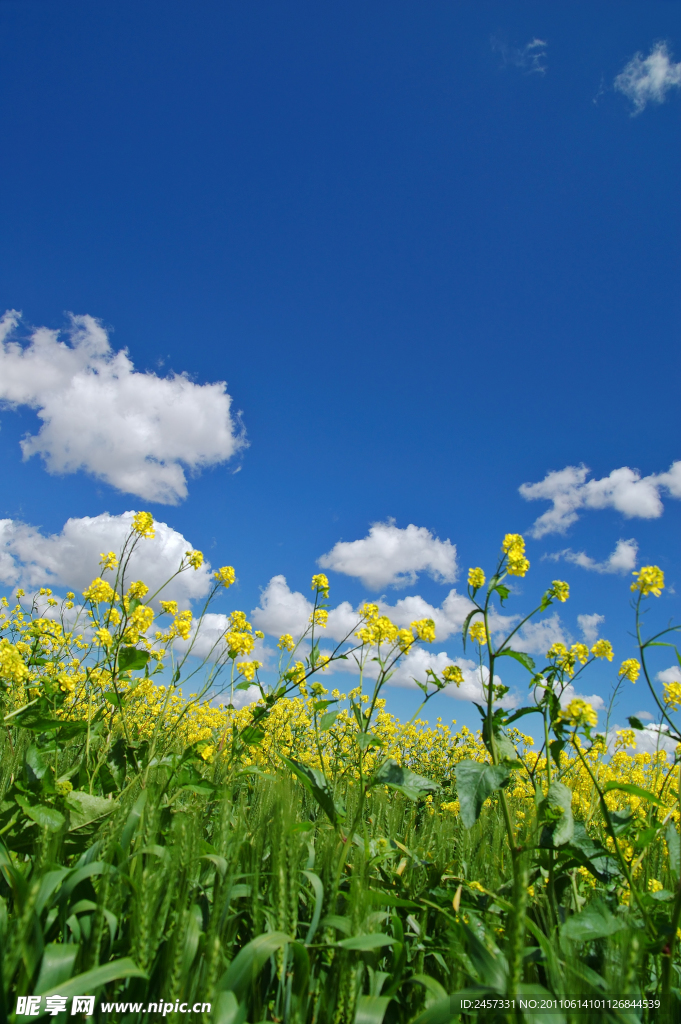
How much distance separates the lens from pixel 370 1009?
1280 millimetres

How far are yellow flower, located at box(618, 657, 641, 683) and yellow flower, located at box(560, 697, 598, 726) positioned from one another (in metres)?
1.06

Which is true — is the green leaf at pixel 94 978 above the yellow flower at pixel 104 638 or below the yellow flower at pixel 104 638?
below

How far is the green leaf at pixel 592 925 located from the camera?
5.09 feet

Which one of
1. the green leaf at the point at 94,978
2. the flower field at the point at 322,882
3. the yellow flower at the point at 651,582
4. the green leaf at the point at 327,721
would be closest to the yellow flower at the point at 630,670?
the flower field at the point at 322,882

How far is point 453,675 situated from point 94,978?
5.61 ft

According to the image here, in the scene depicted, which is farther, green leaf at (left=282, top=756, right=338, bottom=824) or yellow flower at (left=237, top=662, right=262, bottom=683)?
yellow flower at (left=237, top=662, right=262, bottom=683)

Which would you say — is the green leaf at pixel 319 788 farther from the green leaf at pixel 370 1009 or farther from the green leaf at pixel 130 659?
the green leaf at pixel 130 659

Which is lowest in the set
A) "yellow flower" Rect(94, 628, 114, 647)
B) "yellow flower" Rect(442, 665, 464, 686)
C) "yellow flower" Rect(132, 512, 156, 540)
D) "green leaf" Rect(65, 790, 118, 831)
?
"green leaf" Rect(65, 790, 118, 831)

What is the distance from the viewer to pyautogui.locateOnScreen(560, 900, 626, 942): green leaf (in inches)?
61.1

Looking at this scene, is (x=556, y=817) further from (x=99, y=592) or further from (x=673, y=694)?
(x=99, y=592)

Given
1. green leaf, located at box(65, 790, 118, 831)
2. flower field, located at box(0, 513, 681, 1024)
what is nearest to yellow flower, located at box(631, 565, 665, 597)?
flower field, located at box(0, 513, 681, 1024)

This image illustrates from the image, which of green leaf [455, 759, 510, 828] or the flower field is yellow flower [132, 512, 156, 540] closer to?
the flower field

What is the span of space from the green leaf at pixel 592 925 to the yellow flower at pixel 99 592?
2.52m

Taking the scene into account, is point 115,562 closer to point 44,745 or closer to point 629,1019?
point 44,745
